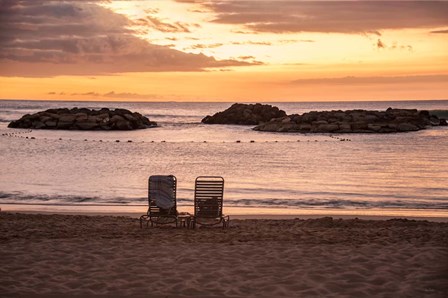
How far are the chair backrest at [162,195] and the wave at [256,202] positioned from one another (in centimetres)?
508

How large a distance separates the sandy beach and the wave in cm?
467

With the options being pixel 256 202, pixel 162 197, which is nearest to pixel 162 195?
pixel 162 197

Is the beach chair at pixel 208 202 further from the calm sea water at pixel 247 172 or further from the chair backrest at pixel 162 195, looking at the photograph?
the calm sea water at pixel 247 172

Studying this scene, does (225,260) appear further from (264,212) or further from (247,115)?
(247,115)

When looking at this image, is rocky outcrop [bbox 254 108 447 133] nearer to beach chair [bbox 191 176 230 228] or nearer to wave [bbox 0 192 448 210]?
wave [bbox 0 192 448 210]

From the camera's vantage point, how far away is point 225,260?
30.1ft

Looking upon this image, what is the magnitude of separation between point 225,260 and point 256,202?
898 centimetres

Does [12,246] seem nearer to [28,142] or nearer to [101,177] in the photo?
[101,177]

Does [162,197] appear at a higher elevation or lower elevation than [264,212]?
higher

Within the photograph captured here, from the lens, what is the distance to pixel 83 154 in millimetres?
36906

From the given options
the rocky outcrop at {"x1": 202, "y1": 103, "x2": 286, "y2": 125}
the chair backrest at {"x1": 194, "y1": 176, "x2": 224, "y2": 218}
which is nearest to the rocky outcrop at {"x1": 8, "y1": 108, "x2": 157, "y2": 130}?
the rocky outcrop at {"x1": 202, "y1": 103, "x2": 286, "y2": 125}

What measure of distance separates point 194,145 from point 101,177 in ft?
74.4

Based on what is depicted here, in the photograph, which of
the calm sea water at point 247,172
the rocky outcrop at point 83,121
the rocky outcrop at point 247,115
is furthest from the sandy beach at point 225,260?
the rocky outcrop at point 247,115

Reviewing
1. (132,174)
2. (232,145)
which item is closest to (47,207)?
(132,174)
